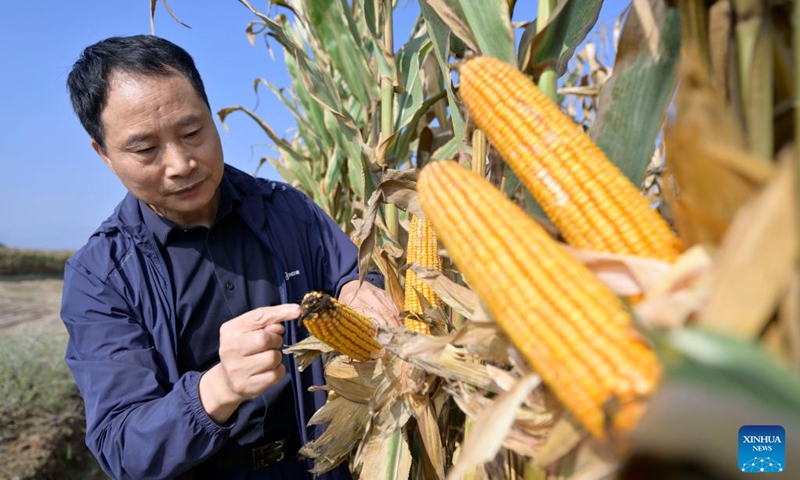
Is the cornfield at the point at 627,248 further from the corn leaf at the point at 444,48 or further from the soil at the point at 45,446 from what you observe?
the soil at the point at 45,446

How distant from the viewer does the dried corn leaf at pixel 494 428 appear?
753 millimetres

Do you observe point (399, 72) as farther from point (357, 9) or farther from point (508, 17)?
point (357, 9)

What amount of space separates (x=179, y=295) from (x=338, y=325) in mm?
1012

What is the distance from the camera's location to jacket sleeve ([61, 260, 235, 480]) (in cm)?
171

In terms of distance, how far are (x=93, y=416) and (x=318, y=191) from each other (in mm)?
2969

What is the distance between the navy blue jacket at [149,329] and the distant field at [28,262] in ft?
67.7

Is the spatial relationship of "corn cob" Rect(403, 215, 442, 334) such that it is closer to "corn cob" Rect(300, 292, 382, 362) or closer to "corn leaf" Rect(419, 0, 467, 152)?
"corn cob" Rect(300, 292, 382, 362)

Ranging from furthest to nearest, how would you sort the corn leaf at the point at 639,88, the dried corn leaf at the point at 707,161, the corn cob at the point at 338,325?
the corn cob at the point at 338,325 < the corn leaf at the point at 639,88 < the dried corn leaf at the point at 707,161

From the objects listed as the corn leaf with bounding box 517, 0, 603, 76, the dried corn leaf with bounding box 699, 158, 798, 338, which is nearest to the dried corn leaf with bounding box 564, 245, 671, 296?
the dried corn leaf with bounding box 699, 158, 798, 338

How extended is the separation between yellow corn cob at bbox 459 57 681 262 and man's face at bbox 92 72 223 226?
1.42 m

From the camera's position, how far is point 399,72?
2523mm

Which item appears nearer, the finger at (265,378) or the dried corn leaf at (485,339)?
the dried corn leaf at (485,339)

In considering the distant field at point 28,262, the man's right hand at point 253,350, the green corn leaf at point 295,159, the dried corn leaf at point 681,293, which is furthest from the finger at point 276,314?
the distant field at point 28,262

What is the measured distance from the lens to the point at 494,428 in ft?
2.52
